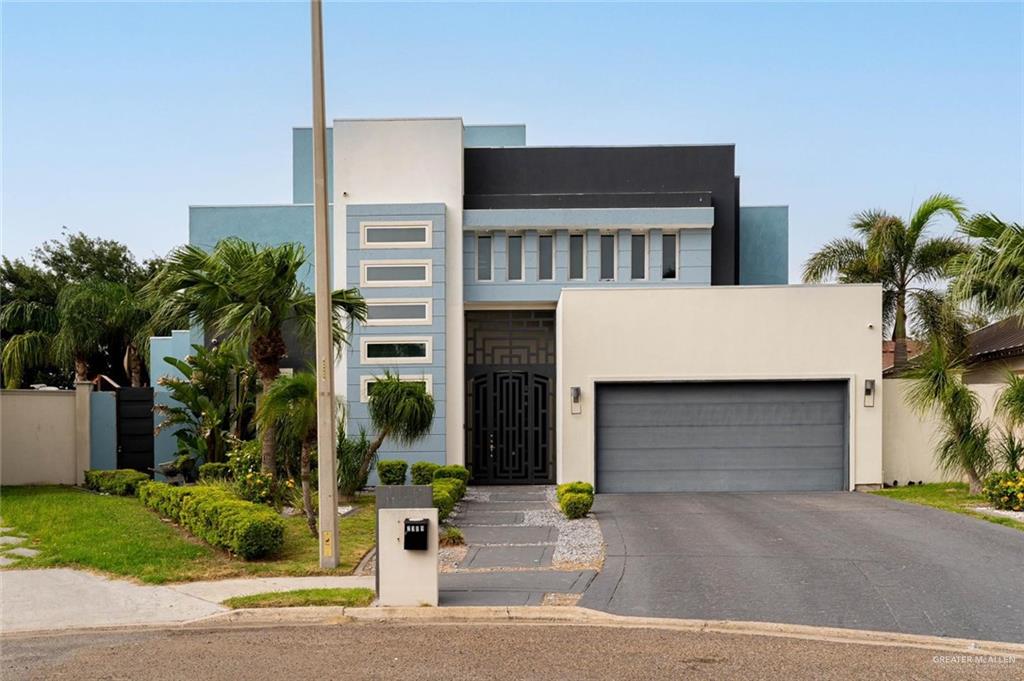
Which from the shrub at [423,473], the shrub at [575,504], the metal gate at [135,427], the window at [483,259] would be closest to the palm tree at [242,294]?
the shrub at [575,504]

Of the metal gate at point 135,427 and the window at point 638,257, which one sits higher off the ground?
the window at point 638,257

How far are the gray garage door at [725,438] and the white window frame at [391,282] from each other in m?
5.33

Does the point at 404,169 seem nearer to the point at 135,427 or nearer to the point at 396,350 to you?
the point at 396,350

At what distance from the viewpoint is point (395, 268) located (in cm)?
2323

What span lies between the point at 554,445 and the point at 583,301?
13.2 feet

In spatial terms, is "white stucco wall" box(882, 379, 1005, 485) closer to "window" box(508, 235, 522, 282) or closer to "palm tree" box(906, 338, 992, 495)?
"palm tree" box(906, 338, 992, 495)

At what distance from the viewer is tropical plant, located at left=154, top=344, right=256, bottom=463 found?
75.1 ft

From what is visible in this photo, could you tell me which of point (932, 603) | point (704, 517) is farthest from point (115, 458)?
point (932, 603)

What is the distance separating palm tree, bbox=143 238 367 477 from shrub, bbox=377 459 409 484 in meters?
5.25

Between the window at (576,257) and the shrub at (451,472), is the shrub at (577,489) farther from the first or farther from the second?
the window at (576,257)

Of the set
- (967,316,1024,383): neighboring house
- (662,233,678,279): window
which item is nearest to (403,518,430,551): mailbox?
(662,233,678,279): window

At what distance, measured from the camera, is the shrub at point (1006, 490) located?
54.0 feet

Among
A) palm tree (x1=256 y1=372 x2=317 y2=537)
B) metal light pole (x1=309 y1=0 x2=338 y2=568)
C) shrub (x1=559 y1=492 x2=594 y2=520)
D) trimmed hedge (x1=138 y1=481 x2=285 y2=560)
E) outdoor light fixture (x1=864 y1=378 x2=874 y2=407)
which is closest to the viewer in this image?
metal light pole (x1=309 y1=0 x2=338 y2=568)

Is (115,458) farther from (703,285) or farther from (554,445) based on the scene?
(703,285)
